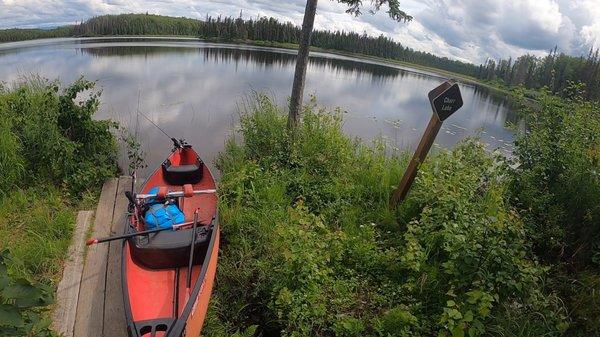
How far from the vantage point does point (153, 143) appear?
1086cm

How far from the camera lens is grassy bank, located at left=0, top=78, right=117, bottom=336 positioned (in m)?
4.83

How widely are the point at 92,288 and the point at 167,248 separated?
1145mm

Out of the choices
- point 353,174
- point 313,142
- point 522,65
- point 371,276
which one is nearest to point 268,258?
point 371,276

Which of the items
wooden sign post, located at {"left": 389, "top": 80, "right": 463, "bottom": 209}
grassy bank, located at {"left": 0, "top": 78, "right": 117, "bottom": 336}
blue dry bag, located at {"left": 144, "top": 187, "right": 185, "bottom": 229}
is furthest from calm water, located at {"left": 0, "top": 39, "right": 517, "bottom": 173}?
blue dry bag, located at {"left": 144, "top": 187, "right": 185, "bottom": 229}

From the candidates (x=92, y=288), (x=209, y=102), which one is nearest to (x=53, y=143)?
(x=92, y=288)

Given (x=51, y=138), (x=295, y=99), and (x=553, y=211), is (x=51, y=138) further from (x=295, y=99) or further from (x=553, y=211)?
(x=553, y=211)

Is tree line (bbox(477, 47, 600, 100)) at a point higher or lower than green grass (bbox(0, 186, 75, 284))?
higher

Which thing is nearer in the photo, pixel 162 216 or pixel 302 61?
pixel 162 216

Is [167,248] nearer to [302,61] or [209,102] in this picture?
[302,61]

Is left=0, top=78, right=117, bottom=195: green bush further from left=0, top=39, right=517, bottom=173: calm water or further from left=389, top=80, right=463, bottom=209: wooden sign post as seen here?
left=389, top=80, right=463, bottom=209: wooden sign post

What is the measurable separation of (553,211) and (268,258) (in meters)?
3.63

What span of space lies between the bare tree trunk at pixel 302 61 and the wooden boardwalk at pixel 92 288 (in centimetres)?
425

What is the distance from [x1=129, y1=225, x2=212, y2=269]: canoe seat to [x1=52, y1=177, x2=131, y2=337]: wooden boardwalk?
0.59m

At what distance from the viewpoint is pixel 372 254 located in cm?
463
